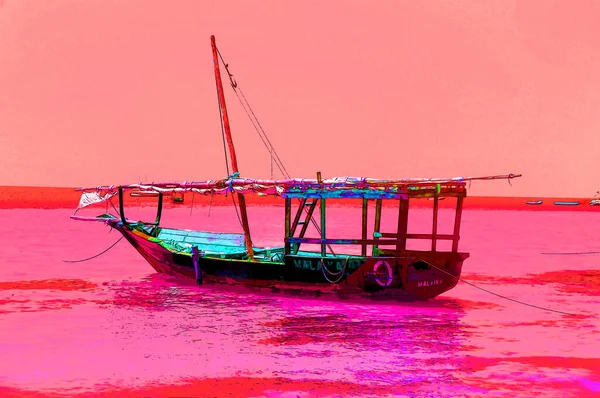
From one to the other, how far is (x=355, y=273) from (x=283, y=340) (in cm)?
480

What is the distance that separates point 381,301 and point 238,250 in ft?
21.1

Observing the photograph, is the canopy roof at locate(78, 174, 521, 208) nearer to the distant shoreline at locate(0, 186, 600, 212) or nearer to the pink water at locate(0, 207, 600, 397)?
the pink water at locate(0, 207, 600, 397)

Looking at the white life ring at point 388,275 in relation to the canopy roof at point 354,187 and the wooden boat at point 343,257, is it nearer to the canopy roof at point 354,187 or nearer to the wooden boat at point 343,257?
the wooden boat at point 343,257

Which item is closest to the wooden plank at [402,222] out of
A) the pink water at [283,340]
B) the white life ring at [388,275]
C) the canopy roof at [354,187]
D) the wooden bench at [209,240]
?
the canopy roof at [354,187]

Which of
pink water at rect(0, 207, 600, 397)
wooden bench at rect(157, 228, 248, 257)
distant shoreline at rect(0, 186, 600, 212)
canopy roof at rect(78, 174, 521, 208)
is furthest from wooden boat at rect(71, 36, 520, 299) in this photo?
distant shoreline at rect(0, 186, 600, 212)

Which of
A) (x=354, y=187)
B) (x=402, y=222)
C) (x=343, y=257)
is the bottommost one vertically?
(x=343, y=257)

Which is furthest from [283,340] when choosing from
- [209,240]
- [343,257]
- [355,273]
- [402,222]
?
[209,240]

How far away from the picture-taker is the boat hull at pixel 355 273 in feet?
57.8

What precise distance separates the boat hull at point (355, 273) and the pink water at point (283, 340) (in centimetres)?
37

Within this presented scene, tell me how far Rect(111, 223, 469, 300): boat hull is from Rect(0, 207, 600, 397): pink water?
37 centimetres

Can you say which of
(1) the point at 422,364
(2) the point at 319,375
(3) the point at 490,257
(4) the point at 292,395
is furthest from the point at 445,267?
(3) the point at 490,257

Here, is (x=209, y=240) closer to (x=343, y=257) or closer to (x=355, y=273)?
(x=343, y=257)

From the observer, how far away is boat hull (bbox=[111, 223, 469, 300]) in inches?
694

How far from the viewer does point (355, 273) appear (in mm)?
18000
